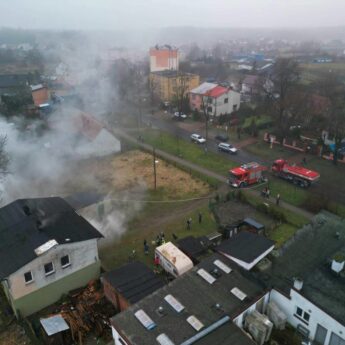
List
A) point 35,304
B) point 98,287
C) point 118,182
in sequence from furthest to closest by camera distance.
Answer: point 118,182, point 98,287, point 35,304

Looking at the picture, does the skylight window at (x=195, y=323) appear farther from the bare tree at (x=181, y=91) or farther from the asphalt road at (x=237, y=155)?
the bare tree at (x=181, y=91)

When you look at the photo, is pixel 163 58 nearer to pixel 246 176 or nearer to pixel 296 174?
pixel 246 176

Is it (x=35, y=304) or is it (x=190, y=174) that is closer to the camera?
(x=35, y=304)

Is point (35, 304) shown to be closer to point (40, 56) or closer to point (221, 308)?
point (221, 308)

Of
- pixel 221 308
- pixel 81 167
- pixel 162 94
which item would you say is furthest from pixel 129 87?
pixel 221 308

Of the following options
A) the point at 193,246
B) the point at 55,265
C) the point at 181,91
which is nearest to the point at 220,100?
the point at 181,91

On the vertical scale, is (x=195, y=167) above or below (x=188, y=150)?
below
